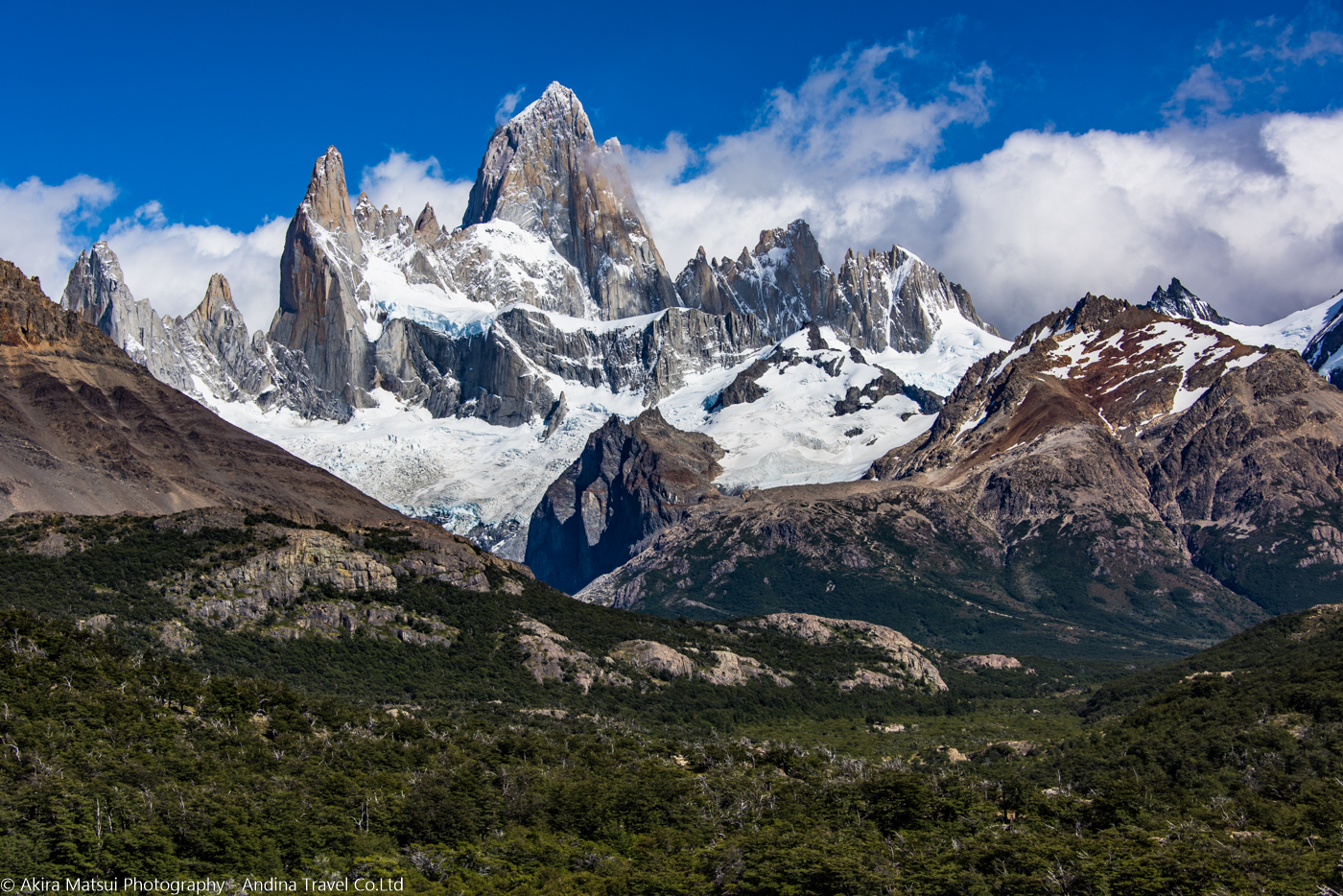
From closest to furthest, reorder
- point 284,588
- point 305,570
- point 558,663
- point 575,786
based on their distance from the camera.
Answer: point 575,786
point 284,588
point 305,570
point 558,663

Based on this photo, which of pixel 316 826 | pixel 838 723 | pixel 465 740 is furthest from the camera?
pixel 838 723

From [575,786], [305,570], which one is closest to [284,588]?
[305,570]

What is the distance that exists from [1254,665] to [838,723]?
58881mm

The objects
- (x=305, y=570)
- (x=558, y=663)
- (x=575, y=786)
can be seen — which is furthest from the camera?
(x=558, y=663)

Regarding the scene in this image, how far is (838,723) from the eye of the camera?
637 ft

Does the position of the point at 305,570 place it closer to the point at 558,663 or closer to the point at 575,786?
the point at 558,663

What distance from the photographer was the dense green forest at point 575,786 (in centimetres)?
7912

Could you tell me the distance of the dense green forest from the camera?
260 feet

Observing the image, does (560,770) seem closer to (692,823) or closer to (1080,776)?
(692,823)

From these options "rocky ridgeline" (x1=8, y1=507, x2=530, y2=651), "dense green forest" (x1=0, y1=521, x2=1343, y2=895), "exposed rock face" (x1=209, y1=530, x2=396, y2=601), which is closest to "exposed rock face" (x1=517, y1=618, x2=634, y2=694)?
"rocky ridgeline" (x1=8, y1=507, x2=530, y2=651)

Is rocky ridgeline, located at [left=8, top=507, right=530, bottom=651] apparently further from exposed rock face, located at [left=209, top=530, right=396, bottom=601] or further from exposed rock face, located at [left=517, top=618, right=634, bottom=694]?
exposed rock face, located at [left=517, top=618, right=634, bottom=694]

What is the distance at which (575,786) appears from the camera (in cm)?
10594

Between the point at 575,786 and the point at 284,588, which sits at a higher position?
the point at 284,588

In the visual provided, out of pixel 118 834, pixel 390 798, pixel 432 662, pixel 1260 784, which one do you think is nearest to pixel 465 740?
pixel 390 798
